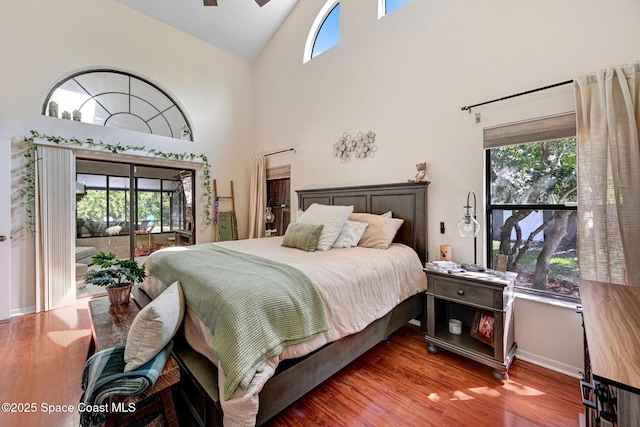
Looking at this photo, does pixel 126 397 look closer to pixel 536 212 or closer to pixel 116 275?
pixel 116 275

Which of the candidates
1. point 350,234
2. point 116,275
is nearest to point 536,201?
point 350,234

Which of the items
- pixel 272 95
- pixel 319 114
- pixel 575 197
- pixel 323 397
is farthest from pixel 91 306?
pixel 272 95

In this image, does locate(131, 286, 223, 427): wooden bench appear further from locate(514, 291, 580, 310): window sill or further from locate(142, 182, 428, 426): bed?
locate(514, 291, 580, 310): window sill

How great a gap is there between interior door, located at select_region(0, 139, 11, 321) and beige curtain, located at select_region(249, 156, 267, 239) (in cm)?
297

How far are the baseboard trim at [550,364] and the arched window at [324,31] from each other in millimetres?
4231

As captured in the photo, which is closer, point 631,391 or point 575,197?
Answer: point 631,391

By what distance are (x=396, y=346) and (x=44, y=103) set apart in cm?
494

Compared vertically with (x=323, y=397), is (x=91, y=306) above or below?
above

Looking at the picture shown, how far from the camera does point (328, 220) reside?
9.08 ft

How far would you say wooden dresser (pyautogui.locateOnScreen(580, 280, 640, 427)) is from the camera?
598 millimetres

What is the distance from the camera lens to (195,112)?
4531mm

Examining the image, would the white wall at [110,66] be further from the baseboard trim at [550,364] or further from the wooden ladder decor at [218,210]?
the baseboard trim at [550,364]

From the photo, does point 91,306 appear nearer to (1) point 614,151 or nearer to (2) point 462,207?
(2) point 462,207

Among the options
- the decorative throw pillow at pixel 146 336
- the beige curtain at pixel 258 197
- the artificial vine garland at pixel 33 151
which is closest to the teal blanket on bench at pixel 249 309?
the decorative throw pillow at pixel 146 336
